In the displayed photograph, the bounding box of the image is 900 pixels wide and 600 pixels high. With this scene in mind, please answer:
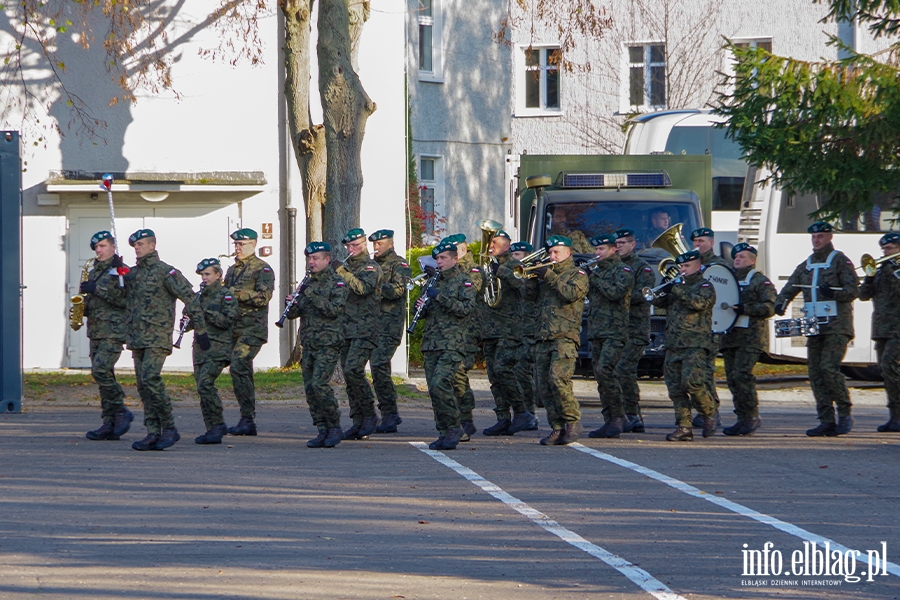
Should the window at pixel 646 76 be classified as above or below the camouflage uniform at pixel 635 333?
above

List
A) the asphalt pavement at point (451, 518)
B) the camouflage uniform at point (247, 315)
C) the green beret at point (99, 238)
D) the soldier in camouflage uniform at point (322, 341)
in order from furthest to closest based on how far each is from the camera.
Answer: the camouflage uniform at point (247, 315) → the green beret at point (99, 238) → the soldier in camouflage uniform at point (322, 341) → the asphalt pavement at point (451, 518)

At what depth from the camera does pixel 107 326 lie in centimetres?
1245

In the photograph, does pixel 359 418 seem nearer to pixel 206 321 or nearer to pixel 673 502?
pixel 206 321

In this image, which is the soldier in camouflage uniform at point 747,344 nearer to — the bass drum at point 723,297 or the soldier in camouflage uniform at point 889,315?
the bass drum at point 723,297

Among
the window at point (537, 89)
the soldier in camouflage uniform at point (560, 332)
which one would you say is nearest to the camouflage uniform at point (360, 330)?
the soldier in camouflage uniform at point (560, 332)

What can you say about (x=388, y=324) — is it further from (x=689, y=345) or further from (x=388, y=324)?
(x=689, y=345)

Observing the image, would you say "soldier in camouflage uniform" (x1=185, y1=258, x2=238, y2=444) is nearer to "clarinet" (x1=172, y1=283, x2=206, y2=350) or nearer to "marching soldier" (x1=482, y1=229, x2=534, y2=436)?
"clarinet" (x1=172, y1=283, x2=206, y2=350)

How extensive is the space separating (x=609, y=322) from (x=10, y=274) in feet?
22.9

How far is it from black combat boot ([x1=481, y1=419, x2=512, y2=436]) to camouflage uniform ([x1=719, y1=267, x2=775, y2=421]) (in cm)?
226

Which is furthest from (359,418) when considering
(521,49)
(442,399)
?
(521,49)

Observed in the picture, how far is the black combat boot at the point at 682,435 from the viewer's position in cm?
1239

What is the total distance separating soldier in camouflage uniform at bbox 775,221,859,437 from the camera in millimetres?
12625

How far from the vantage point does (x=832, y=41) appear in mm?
15750

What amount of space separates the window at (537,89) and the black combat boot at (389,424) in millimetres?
22830
